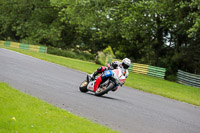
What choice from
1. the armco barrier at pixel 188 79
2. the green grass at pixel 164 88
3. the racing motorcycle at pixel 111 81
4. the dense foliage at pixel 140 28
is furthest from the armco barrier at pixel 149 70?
the racing motorcycle at pixel 111 81

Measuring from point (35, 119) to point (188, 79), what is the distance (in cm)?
2764

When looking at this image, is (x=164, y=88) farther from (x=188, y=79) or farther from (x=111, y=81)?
(x=111, y=81)

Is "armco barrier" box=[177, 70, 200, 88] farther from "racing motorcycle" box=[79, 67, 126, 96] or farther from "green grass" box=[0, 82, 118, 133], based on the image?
"green grass" box=[0, 82, 118, 133]

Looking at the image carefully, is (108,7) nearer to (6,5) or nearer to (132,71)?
(132,71)

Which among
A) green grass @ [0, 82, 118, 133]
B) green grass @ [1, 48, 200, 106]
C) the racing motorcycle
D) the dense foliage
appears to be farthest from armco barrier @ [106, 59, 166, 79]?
green grass @ [0, 82, 118, 133]

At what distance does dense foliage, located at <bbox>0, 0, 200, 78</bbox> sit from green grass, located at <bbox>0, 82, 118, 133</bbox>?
1989cm

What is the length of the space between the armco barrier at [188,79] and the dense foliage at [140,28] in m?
1.55

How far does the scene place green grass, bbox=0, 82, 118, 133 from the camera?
18.7 ft

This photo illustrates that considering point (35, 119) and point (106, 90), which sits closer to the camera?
point (35, 119)

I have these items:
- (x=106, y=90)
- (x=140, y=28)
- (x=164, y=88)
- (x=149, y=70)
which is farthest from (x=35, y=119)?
(x=140, y=28)

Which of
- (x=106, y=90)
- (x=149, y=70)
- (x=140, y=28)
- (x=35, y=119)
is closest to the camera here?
(x=35, y=119)

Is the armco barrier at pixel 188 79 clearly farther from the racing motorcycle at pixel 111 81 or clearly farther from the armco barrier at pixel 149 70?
the racing motorcycle at pixel 111 81

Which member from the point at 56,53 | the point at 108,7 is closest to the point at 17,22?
the point at 56,53

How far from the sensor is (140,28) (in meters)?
36.8
